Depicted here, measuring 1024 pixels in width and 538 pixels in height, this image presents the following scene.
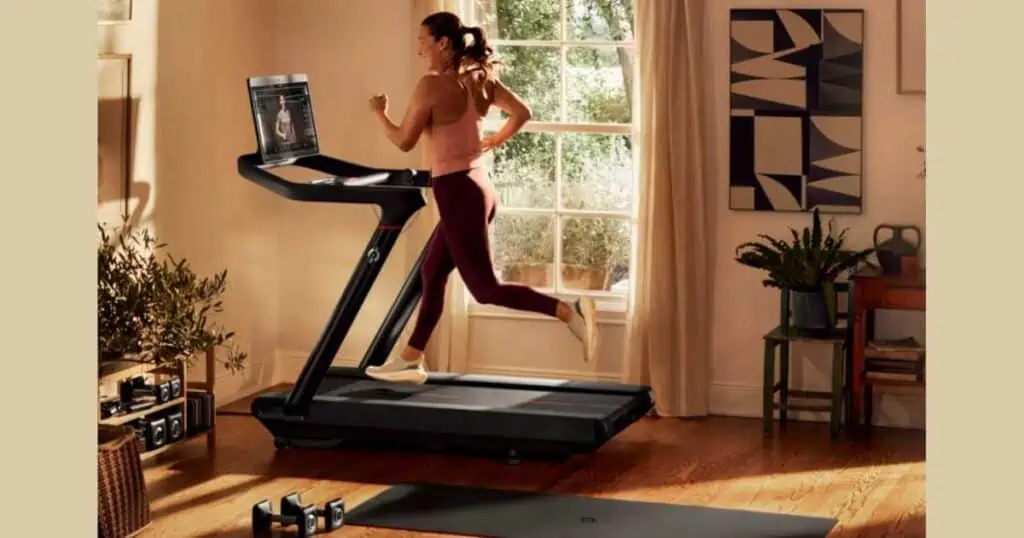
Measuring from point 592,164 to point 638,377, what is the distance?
1.04 m

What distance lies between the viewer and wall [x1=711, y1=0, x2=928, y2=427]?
20.2 ft

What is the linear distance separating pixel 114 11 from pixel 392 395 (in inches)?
75.6

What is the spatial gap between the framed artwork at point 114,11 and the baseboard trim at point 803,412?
10.0ft

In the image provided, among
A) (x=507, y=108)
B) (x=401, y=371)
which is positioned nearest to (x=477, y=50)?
(x=507, y=108)

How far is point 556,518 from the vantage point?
4.64 m

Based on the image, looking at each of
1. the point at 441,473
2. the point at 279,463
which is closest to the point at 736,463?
the point at 441,473

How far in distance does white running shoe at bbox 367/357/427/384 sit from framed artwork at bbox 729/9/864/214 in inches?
68.8

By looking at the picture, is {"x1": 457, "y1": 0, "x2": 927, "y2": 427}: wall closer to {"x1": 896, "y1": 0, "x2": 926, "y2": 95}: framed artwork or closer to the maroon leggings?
{"x1": 896, "y1": 0, "x2": 926, "y2": 95}: framed artwork

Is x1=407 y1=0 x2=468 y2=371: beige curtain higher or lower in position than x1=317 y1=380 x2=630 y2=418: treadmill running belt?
higher

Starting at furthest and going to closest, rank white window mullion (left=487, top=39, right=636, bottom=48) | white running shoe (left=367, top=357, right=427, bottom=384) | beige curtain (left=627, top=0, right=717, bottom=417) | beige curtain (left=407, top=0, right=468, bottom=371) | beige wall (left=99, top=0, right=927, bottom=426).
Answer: beige curtain (left=407, top=0, right=468, bottom=371), white window mullion (left=487, top=39, right=636, bottom=48), beige curtain (left=627, top=0, right=717, bottom=417), beige wall (left=99, top=0, right=927, bottom=426), white running shoe (left=367, top=357, right=427, bottom=384)

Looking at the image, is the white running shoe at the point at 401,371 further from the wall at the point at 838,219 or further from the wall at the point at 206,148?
the wall at the point at 838,219

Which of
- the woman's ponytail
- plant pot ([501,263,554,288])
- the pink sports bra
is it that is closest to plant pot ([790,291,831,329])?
plant pot ([501,263,554,288])

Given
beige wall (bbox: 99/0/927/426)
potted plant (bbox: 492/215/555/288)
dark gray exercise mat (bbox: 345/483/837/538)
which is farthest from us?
potted plant (bbox: 492/215/555/288)

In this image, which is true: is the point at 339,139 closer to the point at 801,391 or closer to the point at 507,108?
the point at 507,108
